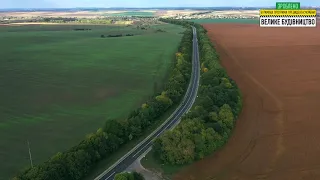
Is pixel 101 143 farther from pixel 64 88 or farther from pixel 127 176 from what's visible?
pixel 64 88

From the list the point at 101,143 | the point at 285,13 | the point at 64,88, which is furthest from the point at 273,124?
the point at 64,88

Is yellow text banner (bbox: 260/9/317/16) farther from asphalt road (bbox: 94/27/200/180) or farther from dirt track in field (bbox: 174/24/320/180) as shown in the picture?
asphalt road (bbox: 94/27/200/180)

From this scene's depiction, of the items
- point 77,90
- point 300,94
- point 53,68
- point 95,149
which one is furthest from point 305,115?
point 53,68

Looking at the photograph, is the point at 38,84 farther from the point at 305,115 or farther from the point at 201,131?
the point at 305,115

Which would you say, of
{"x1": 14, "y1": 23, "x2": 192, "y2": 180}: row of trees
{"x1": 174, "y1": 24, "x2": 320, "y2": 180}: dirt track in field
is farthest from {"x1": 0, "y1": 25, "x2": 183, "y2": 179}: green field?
{"x1": 174, "y1": 24, "x2": 320, "y2": 180}: dirt track in field

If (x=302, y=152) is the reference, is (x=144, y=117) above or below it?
above
